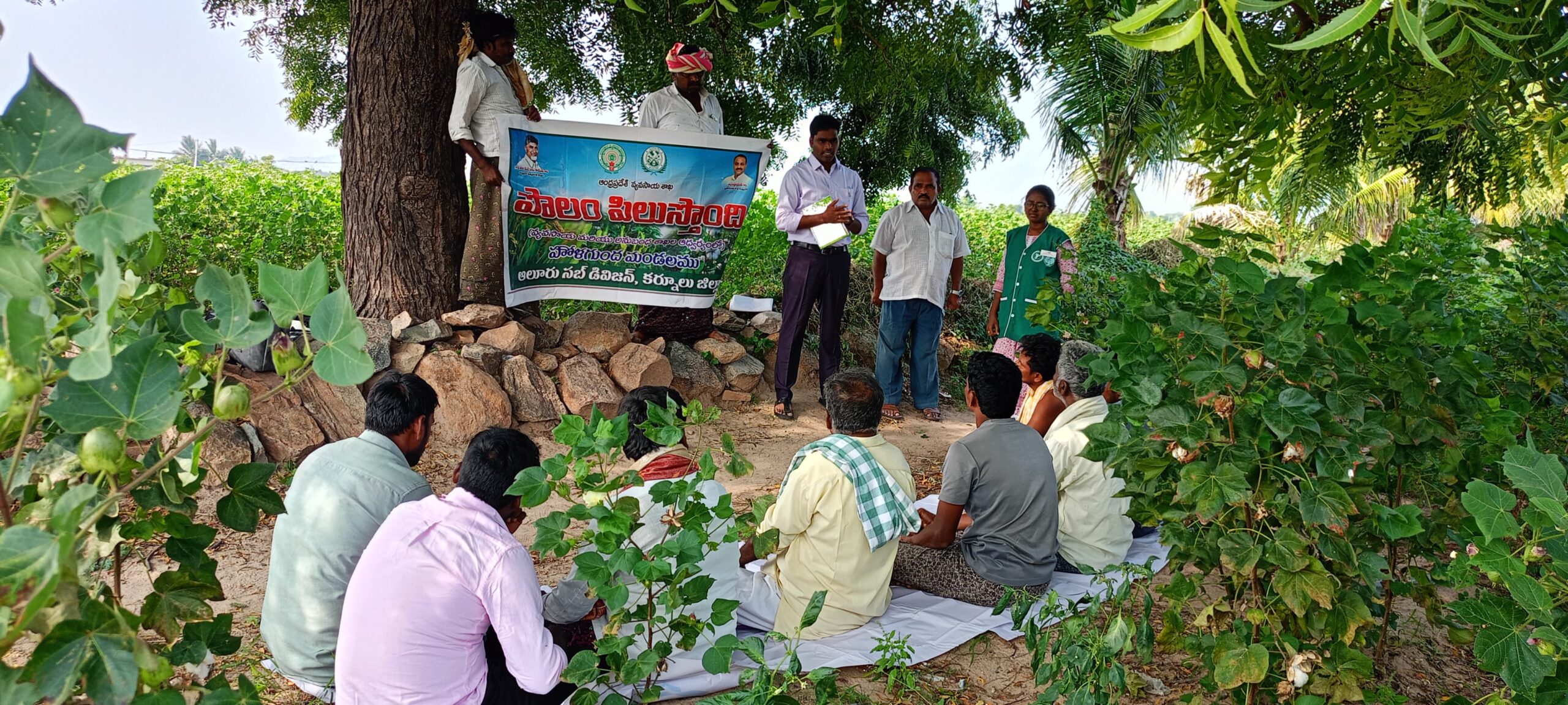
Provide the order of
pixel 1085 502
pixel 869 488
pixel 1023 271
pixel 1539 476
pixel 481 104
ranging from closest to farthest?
pixel 1539 476
pixel 869 488
pixel 1085 502
pixel 481 104
pixel 1023 271

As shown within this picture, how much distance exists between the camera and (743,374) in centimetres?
655

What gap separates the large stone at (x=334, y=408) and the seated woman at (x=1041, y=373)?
132 inches

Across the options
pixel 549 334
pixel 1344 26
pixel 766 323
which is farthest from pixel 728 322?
pixel 1344 26

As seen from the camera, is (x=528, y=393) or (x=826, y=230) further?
(x=826, y=230)

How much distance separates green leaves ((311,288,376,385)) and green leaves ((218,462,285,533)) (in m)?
0.47

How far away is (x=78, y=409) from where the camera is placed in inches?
40.8

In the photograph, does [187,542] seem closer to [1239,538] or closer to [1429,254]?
[1239,538]

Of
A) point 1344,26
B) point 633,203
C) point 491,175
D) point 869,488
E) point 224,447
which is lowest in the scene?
point 224,447

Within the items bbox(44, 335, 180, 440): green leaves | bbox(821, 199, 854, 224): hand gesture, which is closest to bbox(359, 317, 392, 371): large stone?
bbox(821, 199, 854, 224): hand gesture

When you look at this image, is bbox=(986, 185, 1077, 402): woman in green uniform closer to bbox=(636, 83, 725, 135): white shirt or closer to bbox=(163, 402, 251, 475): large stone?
bbox=(636, 83, 725, 135): white shirt

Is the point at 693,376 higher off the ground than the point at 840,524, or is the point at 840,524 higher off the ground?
the point at 840,524

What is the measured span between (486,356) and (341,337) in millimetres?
4675

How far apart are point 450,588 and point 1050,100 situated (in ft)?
33.0

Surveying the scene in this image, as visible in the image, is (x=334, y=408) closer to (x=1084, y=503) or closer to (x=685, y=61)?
(x=685, y=61)
